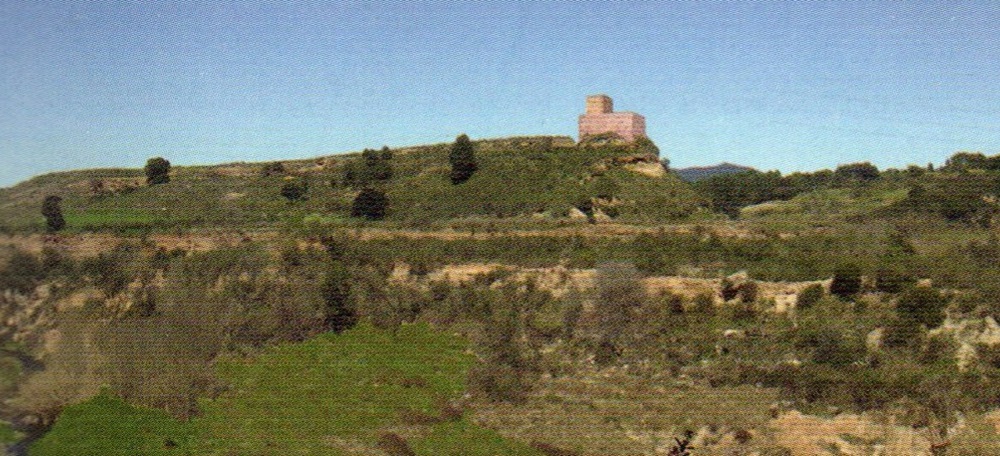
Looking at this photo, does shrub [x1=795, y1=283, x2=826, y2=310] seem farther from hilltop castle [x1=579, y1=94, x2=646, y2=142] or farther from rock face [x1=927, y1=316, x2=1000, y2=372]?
hilltop castle [x1=579, y1=94, x2=646, y2=142]

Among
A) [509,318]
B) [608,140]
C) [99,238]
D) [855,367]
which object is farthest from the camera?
[608,140]

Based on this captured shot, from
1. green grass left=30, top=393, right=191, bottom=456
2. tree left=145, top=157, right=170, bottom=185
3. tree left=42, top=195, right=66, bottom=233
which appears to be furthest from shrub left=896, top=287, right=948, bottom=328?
tree left=145, top=157, right=170, bottom=185

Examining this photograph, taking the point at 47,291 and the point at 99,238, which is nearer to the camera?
the point at 47,291

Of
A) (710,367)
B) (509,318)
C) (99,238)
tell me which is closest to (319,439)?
(509,318)

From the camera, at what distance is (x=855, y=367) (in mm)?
9586

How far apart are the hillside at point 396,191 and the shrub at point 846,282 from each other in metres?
4.81

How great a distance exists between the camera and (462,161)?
19.0 metres

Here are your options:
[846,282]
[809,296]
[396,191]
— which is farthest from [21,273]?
[846,282]

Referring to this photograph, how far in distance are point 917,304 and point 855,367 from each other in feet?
5.48

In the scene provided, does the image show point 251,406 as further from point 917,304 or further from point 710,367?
point 917,304

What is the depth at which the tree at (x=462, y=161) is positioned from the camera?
18656mm

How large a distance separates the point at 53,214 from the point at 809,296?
11528 millimetres

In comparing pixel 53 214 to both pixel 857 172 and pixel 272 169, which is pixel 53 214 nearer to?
pixel 272 169

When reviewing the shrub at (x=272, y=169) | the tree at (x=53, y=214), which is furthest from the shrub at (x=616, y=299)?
the shrub at (x=272, y=169)
